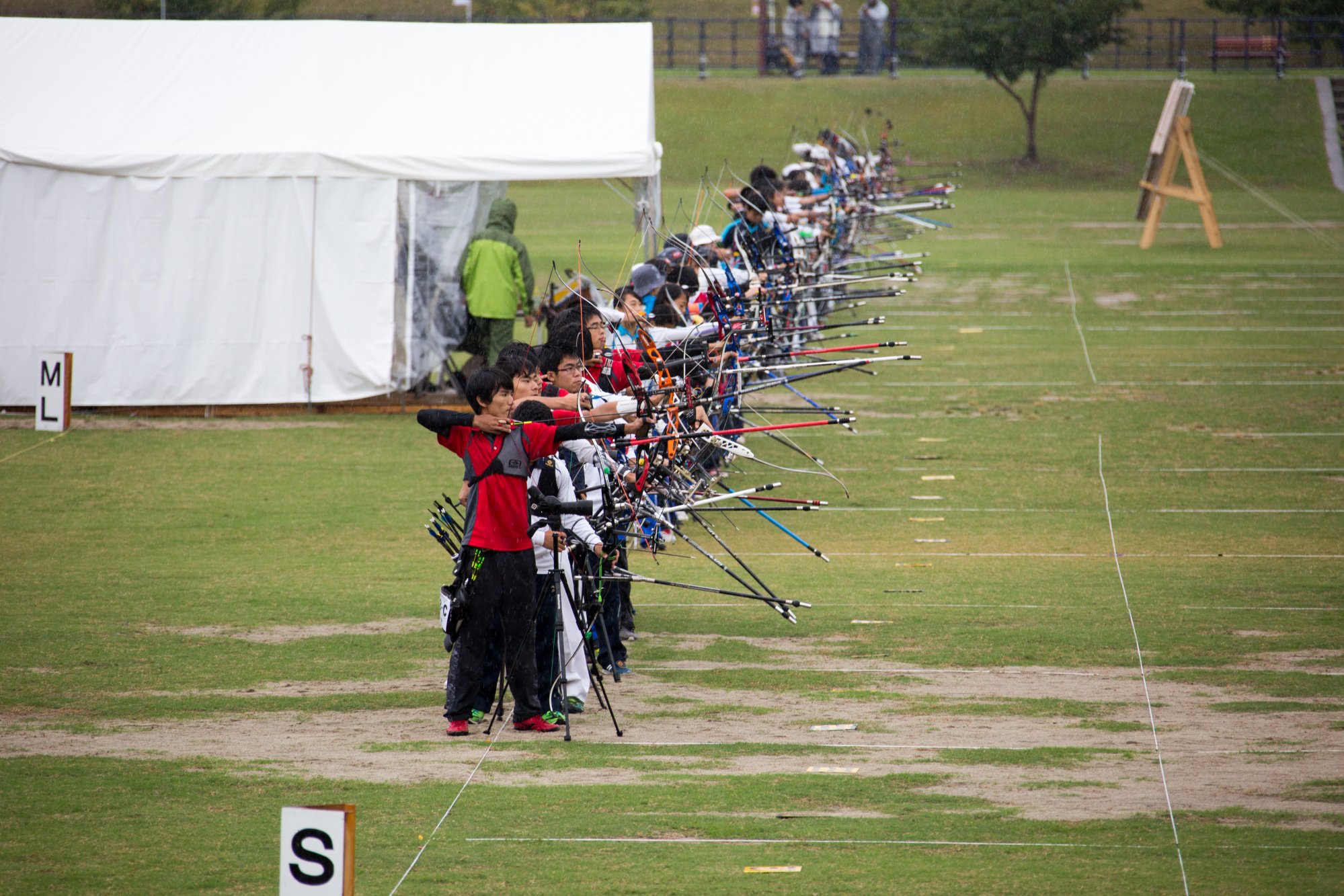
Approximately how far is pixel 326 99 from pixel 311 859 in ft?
44.0

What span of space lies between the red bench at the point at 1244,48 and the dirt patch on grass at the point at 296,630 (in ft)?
135

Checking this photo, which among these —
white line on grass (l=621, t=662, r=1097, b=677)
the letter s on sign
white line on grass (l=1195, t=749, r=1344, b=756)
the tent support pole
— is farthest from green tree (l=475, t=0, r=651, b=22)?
the letter s on sign

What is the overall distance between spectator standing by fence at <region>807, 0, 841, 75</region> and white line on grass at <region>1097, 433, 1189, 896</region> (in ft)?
112

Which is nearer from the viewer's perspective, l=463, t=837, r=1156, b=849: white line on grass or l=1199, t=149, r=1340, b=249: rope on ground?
l=463, t=837, r=1156, b=849: white line on grass

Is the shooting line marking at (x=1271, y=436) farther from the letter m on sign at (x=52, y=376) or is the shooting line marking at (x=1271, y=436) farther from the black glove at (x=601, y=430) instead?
the letter m on sign at (x=52, y=376)

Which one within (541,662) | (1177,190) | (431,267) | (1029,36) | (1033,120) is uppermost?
(1029,36)

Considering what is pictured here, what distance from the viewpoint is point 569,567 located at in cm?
765

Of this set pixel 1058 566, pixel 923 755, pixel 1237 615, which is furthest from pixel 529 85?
pixel 923 755

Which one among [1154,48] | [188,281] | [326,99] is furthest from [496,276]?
[1154,48]

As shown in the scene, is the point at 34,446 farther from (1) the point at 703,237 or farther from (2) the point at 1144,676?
(2) the point at 1144,676

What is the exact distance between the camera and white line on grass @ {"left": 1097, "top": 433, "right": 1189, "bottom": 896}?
5.81 m

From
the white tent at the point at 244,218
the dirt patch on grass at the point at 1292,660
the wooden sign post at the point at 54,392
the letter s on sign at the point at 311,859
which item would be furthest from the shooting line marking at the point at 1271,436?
the letter s on sign at the point at 311,859

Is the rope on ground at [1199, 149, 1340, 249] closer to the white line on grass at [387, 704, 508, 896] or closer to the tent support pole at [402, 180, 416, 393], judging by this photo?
the tent support pole at [402, 180, 416, 393]

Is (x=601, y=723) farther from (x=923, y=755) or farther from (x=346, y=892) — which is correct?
(x=346, y=892)
